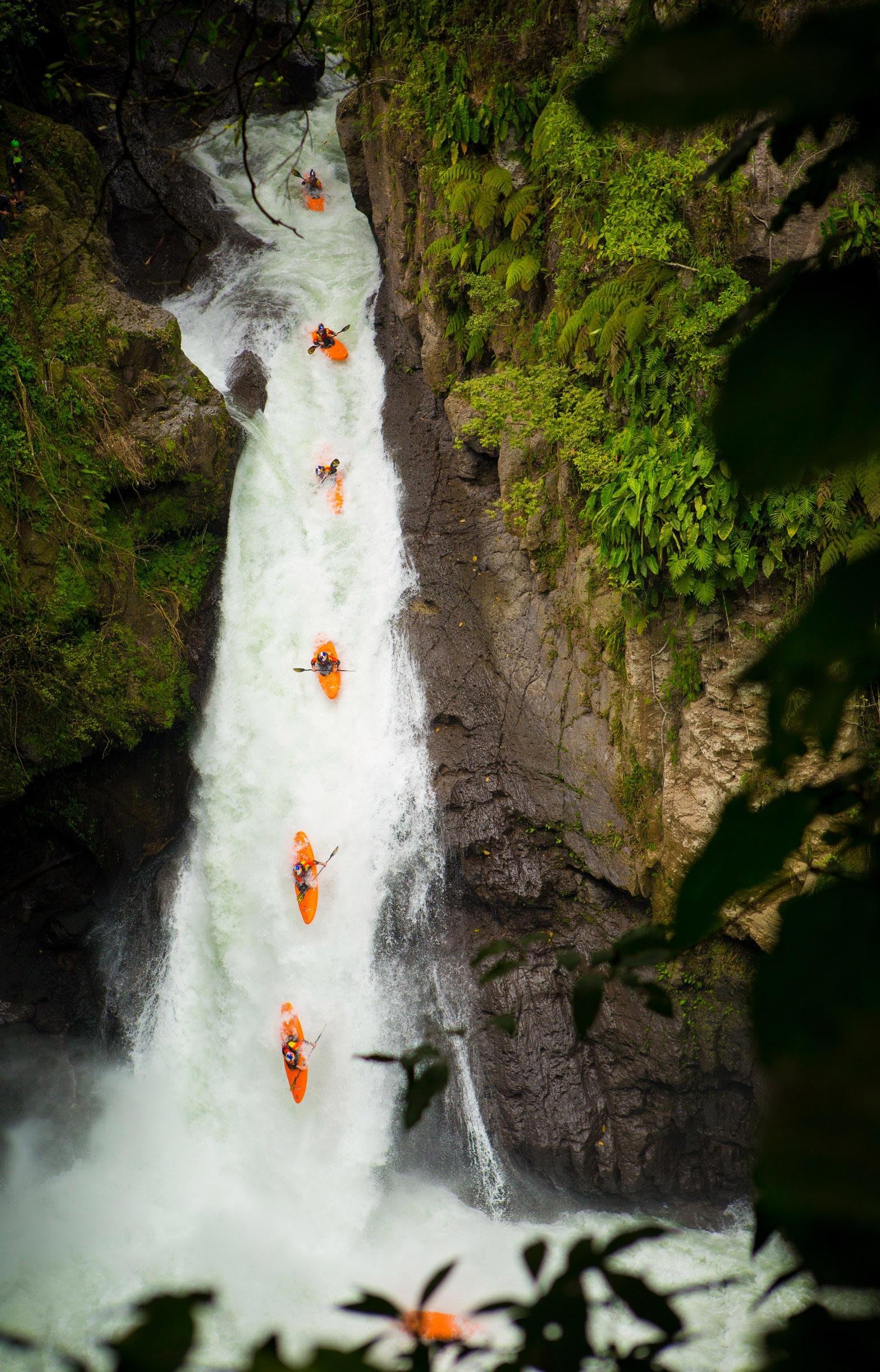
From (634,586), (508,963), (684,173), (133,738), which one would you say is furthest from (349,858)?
(508,963)

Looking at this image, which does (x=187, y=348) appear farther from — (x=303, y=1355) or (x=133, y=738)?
(x=303, y=1355)

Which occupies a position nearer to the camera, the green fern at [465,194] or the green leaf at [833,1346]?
Answer: the green leaf at [833,1346]

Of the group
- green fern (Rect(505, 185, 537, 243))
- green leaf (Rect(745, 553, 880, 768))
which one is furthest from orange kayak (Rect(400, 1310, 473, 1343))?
green fern (Rect(505, 185, 537, 243))

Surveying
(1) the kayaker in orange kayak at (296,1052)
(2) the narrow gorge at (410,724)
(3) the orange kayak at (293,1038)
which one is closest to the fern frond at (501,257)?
(2) the narrow gorge at (410,724)

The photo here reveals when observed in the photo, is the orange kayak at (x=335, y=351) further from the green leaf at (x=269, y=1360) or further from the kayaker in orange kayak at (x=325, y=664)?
the green leaf at (x=269, y=1360)

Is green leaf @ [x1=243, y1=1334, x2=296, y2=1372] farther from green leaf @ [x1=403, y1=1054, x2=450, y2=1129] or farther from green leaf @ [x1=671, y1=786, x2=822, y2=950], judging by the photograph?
green leaf @ [x1=671, y1=786, x2=822, y2=950]
